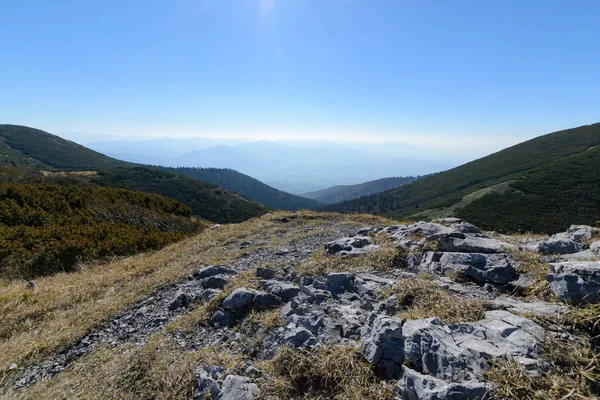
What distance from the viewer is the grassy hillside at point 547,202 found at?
81.9 meters

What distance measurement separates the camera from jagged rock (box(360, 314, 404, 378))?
3719 mm

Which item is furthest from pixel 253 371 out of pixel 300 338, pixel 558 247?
pixel 558 247

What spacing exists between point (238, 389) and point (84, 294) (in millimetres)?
7863

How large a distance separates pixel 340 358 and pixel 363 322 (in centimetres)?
→ 109

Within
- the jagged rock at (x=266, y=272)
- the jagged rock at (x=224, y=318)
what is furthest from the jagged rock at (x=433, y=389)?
the jagged rock at (x=266, y=272)

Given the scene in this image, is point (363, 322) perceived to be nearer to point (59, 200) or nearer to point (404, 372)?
point (404, 372)

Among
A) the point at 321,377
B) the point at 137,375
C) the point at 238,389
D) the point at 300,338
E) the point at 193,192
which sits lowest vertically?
the point at 193,192

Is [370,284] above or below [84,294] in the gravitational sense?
above

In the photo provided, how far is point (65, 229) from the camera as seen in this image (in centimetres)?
1452

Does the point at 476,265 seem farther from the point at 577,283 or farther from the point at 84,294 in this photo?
the point at 84,294

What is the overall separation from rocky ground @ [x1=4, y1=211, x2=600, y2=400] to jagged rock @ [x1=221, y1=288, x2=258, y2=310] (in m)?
0.03

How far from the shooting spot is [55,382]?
4820mm

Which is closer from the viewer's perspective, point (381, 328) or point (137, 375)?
point (381, 328)

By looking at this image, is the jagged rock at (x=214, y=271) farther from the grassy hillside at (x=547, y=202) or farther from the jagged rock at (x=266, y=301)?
the grassy hillside at (x=547, y=202)
